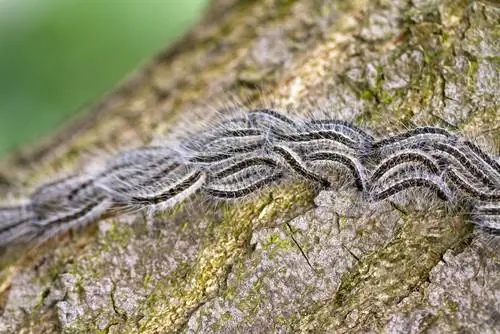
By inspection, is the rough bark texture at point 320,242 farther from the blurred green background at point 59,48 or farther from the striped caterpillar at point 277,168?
the blurred green background at point 59,48

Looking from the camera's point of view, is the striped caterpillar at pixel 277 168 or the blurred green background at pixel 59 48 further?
the blurred green background at pixel 59 48

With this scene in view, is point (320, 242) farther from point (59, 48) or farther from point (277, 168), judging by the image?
point (59, 48)

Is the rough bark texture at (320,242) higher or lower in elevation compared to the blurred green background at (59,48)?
lower

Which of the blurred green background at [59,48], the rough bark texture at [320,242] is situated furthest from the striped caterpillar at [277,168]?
the blurred green background at [59,48]

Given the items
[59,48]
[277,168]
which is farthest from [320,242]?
[59,48]

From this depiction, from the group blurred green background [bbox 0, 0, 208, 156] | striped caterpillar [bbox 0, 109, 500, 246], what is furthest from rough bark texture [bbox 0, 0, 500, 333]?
blurred green background [bbox 0, 0, 208, 156]

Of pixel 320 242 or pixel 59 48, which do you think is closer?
pixel 320 242
